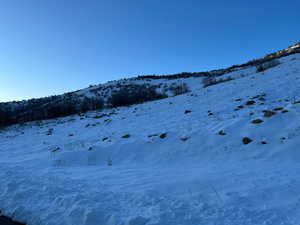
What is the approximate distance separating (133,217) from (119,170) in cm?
280

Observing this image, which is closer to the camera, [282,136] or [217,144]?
[282,136]

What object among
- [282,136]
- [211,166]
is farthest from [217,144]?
[282,136]

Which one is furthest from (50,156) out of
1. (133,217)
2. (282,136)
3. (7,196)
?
(282,136)

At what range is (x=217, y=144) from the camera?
6.08m

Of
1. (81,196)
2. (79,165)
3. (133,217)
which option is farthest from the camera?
(79,165)

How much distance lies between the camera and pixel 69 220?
10.1 feet

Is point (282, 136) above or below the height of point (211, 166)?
above

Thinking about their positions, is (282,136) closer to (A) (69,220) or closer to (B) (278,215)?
(B) (278,215)

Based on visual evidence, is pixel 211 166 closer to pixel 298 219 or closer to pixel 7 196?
pixel 298 219

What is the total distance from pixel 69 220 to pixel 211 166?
3780mm

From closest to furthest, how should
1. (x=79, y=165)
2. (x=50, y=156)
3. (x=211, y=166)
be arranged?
1. (x=211, y=166)
2. (x=79, y=165)
3. (x=50, y=156)

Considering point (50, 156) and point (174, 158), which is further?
point (50, 156)

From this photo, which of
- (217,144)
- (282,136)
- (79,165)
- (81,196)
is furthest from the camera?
(79,165)

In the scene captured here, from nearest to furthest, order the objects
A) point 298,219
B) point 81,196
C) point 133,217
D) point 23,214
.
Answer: point 298,219 < point 133,217 < point 23,214 < point 81,196
